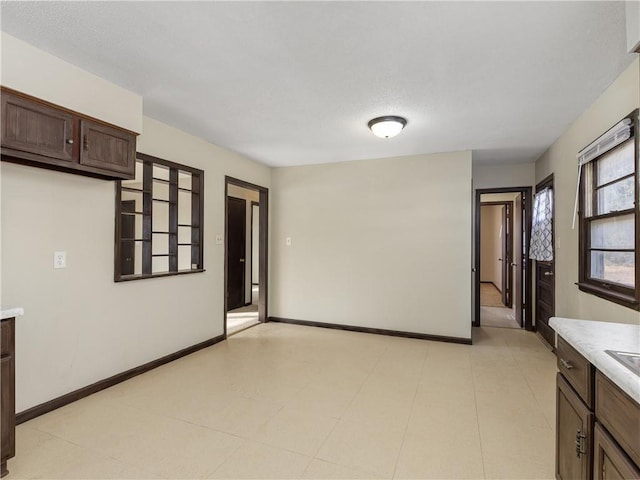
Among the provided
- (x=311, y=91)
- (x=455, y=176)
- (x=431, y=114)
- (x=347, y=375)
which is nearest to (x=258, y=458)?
(x=347, y=375)

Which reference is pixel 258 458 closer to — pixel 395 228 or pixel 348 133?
pixel 348 133

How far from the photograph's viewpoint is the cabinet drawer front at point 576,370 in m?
1.33

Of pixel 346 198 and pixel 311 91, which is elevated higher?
pixel 311 91

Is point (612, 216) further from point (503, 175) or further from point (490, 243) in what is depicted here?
point (490, 243)

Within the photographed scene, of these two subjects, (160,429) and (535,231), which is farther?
(535,231)

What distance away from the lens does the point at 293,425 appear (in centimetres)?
234

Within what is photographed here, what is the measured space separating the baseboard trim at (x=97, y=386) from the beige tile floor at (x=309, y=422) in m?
0.06

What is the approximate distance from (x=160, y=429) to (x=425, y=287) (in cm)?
339

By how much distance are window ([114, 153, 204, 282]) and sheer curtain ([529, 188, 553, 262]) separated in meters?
4.17

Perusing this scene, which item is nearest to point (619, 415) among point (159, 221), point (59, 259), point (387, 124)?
point (387, 124)

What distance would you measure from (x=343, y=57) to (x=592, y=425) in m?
2.27

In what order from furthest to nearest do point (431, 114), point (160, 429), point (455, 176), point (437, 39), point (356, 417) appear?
1. point (455, 176)
2. point (431, 114)
3. point (356, 417)
4. point (160, 429)
5. point (437, 39)

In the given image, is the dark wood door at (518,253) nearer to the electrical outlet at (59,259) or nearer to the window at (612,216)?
the window at (612,216)

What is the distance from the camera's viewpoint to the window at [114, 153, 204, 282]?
127 inches
